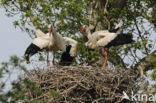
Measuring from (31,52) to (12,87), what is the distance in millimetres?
6193

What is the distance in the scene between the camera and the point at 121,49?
1573cm

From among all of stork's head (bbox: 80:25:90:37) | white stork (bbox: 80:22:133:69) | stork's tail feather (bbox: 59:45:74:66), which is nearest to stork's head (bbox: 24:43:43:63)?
stork's tail feather (bbox: 59:45:74:66)

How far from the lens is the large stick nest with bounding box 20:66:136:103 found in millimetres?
11180

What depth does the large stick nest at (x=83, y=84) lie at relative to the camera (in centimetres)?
1118

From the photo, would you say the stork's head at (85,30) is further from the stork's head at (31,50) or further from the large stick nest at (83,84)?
the large stick nest at (83,84)

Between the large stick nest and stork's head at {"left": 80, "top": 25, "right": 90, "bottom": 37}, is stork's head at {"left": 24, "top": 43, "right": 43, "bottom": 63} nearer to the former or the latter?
the large stick nest

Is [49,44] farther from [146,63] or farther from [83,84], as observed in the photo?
[146,63]

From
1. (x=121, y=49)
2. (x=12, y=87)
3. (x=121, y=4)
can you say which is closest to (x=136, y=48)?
(x=121, y=49)

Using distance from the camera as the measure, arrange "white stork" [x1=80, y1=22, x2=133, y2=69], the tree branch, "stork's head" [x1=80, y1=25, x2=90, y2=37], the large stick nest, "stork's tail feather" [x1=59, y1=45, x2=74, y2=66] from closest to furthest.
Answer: the large stick nest
"white stork" [x1=80, y1=22, x2=133, y2=69]
"stork's tail feather" [x1=59, y1=45, x2=74, y2=66]
the tree branch
"stork's head" [x1=80, y1=25, x2=90, y2=37]

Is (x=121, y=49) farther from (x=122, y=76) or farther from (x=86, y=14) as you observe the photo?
(x=122, y=76)

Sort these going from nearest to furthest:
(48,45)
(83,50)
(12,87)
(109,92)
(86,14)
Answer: (12,87), (109,92), (48,45), (83,50), (86,14)

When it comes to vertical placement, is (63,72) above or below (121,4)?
below

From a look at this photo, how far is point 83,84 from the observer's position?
11219mm

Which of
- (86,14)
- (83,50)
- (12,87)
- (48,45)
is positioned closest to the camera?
(12,87)
